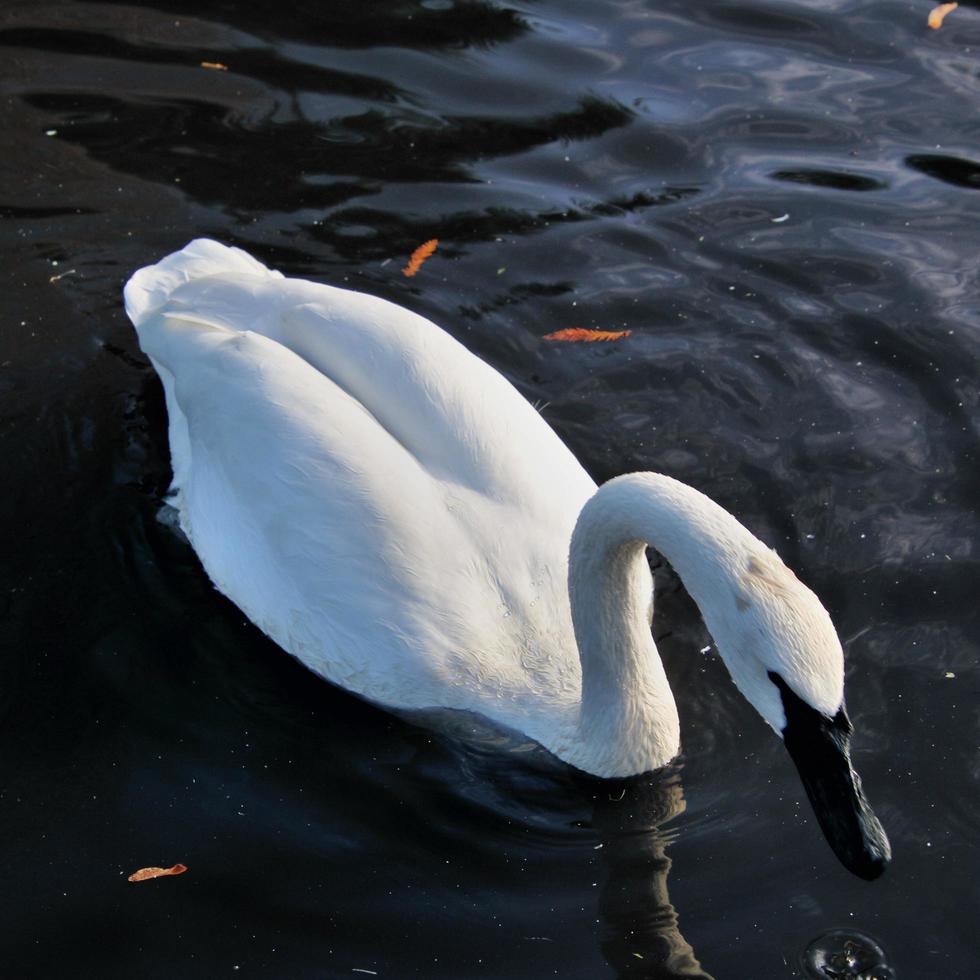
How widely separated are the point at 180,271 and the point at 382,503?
2.17 metres

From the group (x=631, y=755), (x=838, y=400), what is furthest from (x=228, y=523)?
(x=838, y=400)

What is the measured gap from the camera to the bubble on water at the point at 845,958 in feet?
13.9

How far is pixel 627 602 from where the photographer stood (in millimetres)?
4734

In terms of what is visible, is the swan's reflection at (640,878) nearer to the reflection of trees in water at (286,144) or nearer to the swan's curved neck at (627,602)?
the swan's curved neck at (627,602)

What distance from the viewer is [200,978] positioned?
4254 millimetres

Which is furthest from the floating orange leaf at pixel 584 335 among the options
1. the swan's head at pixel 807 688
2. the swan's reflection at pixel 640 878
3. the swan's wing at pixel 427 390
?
the swan's head at pixel 807 688

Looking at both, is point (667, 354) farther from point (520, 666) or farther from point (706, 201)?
point (520, 666)

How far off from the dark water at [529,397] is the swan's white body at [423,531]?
0.25 metres

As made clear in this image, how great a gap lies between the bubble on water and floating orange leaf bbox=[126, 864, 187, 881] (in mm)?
1889

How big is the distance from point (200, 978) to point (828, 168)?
5.96 m

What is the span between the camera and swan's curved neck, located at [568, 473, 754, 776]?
4.23 m

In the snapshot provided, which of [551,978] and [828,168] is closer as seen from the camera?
[551,978]

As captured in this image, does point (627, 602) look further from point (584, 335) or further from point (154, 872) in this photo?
point (584, 335)

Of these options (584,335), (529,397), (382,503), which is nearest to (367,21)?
(584,335)
